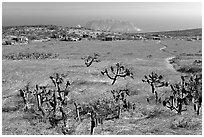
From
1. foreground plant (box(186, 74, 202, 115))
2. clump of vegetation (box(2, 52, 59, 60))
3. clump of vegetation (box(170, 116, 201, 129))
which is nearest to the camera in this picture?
clump of vegetation (box(170, 116, 201, 129))

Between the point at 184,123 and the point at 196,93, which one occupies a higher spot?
the point at 196,93

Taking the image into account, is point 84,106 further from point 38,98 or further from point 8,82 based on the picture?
point 8,82

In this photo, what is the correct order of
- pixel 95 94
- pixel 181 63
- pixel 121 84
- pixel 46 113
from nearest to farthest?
pixel 46 113, pixel 95 94, pixel 121 84, pixel 181 63

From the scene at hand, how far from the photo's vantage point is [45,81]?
162 ft

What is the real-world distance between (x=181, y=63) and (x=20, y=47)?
6159cm

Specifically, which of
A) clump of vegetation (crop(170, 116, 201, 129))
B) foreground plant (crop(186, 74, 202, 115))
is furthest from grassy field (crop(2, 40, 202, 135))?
foreground plant (crop(186, 74, 202, 115))

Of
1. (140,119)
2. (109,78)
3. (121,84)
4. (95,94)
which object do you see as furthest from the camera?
(109,78)

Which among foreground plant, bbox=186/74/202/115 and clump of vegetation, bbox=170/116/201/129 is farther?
foreground plant, bbox=186/74/202/115

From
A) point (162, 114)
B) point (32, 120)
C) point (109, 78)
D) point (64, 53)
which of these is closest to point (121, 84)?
point (109, 78)

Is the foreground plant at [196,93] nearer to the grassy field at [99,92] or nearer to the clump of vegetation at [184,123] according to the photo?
the grassy field at [99,92]

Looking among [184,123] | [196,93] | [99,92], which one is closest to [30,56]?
[99,92]

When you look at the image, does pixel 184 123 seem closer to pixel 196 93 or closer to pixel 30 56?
pixel 196 93

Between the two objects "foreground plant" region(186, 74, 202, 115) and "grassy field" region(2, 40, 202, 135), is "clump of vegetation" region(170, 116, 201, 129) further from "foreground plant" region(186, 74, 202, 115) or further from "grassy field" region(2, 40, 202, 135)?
"foreground plant" region(186, 74, 202, 115)

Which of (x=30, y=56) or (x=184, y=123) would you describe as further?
(x=30, y=56)
